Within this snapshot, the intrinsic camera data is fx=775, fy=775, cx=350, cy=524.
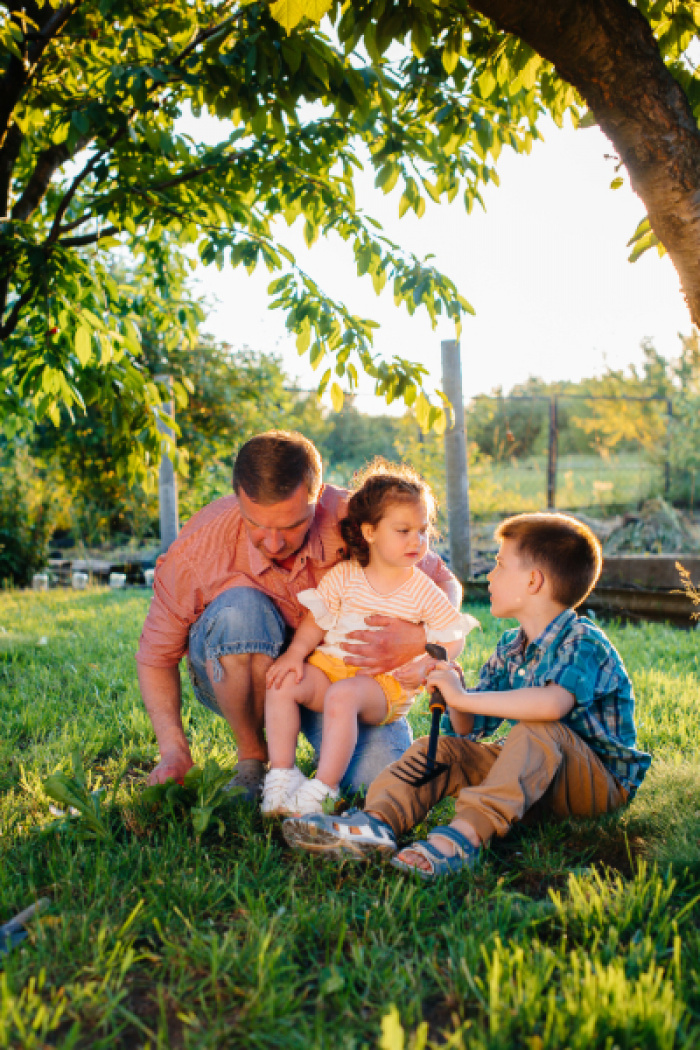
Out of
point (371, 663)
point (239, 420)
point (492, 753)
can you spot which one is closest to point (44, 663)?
point (371, 663)

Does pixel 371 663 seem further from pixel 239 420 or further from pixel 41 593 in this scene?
pixel 239 420

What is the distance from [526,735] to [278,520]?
90 centimetres

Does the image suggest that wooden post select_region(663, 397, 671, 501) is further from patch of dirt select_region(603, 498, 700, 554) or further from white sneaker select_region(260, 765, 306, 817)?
white sneaker select_region(260, 765, 306, 817)

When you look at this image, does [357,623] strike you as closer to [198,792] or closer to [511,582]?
[511,582]

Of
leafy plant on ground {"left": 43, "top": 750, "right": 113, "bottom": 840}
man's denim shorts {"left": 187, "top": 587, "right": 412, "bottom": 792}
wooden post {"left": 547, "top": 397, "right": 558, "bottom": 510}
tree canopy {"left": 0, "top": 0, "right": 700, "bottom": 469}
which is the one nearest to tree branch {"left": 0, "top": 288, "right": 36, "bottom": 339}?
tree canopy {"left": 0, "top": 0, "right": 700, "bottom": 469}

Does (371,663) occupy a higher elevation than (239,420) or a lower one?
lower

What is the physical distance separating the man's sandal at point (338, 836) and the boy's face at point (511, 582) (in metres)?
0.69

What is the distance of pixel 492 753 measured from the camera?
2250 mm

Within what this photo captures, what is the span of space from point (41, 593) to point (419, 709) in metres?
4.98

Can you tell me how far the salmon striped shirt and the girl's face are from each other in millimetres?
233

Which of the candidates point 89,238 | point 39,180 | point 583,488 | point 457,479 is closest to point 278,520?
point 89,238

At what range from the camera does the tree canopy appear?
1922mm

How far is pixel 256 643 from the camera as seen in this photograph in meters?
2.36

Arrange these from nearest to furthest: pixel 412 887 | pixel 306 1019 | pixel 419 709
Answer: pixel 306 1019 → pixel 412 887 → pixel 419 709
